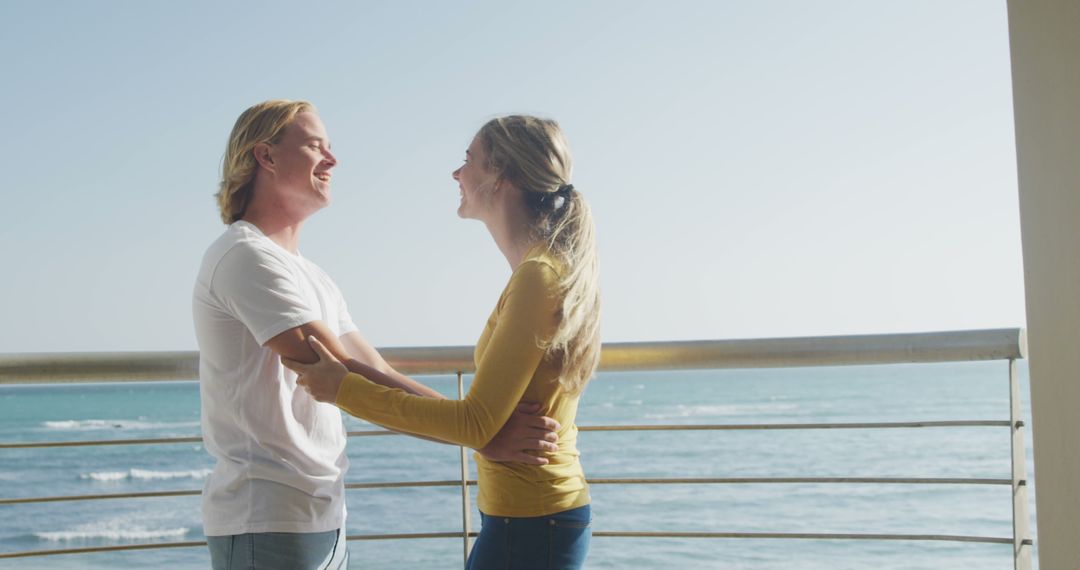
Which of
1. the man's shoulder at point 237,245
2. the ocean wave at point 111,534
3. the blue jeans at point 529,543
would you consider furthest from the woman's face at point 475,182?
the ocean wave at point 111,534

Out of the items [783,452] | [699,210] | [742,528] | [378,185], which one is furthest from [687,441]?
[699,210]

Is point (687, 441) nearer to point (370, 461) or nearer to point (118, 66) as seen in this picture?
point (370, 461)

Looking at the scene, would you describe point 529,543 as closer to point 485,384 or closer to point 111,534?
point 485,384

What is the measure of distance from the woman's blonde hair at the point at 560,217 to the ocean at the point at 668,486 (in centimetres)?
1124

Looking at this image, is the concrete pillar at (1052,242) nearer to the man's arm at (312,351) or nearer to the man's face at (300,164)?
the man's arm at (312,351)

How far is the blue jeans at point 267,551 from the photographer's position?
5.96ft

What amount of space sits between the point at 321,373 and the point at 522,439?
0.40m

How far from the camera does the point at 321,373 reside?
1821 millimetres

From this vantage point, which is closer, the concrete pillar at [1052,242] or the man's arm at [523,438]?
the concrete pillar at [1052,242]

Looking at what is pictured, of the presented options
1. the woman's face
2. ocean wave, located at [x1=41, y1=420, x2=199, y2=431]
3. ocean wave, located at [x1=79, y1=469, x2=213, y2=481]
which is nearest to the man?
the woman's face

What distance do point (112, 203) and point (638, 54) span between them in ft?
77.7

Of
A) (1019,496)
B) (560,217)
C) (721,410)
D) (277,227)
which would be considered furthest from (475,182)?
(721,410)

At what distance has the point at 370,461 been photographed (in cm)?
A: 2312

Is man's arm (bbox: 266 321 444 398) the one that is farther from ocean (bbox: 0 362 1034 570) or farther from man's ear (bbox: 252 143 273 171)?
ocean (bbox: 0 362 1034 570)
